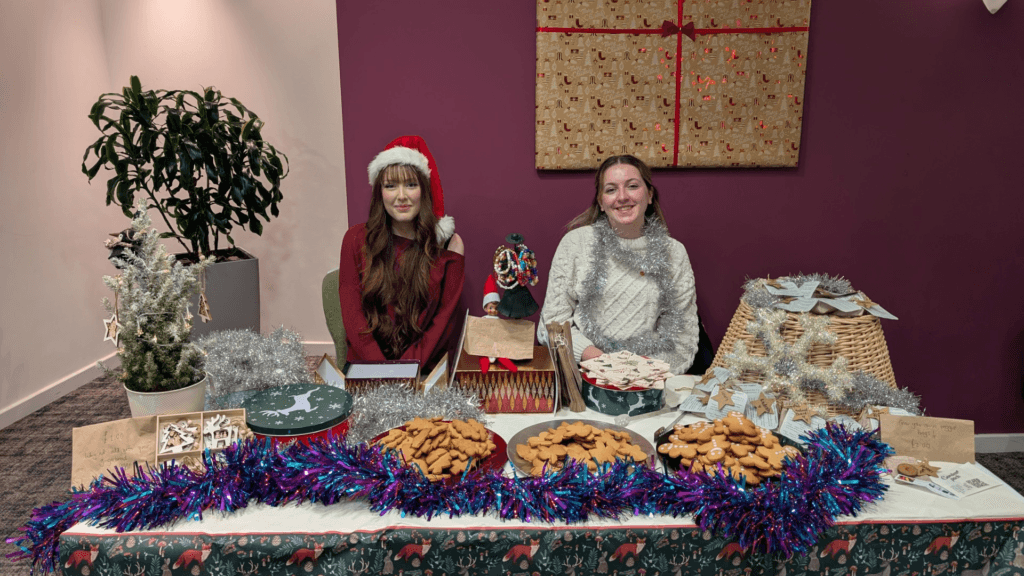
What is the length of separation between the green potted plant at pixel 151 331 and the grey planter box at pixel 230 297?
1.40m

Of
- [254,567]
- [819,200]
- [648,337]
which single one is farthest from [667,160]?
[254,567]

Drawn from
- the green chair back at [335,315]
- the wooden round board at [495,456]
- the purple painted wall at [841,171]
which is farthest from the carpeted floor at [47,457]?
the wooden round board at [495,456]

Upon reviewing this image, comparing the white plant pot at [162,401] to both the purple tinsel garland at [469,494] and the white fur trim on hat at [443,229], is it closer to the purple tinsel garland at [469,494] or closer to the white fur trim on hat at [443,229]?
the purple tinsel garland at [469,494]

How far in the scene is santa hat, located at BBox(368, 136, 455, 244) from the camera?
2.12 meters

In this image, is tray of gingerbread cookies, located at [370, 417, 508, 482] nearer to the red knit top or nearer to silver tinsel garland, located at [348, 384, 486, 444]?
silver tinsel garland, located at [348, 384, 486, 444]

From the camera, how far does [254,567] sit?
1.05 metres

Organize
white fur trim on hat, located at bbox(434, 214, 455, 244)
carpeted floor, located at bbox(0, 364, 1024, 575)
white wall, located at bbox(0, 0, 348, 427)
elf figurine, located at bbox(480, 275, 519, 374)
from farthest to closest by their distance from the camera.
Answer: white wall, located at bbox(0, 0, 348, 427) → carpeted floor, located at bbox(0, 364, 1024, 575) → white fur trim on hat, located at bbox(434, 214, 455, 244) → elf figurine, located at bbox(480, 275, 519, 374)

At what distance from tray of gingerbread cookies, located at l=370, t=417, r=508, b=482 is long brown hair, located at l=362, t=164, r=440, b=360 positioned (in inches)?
35.0

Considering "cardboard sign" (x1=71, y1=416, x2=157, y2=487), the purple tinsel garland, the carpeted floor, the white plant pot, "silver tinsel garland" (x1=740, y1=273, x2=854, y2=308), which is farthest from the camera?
the carpeted floor

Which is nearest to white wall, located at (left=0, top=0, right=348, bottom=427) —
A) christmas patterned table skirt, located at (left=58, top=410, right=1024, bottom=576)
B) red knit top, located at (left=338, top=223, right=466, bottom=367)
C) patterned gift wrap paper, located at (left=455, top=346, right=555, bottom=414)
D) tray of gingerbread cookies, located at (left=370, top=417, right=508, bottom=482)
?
red knit top, located at (left=338, top=223, right=466, bottom=367)

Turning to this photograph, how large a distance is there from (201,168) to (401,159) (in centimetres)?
114

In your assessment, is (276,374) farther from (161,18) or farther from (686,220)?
(161,18)

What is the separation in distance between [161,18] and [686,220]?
3.59 m

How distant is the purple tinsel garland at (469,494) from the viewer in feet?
3.36
